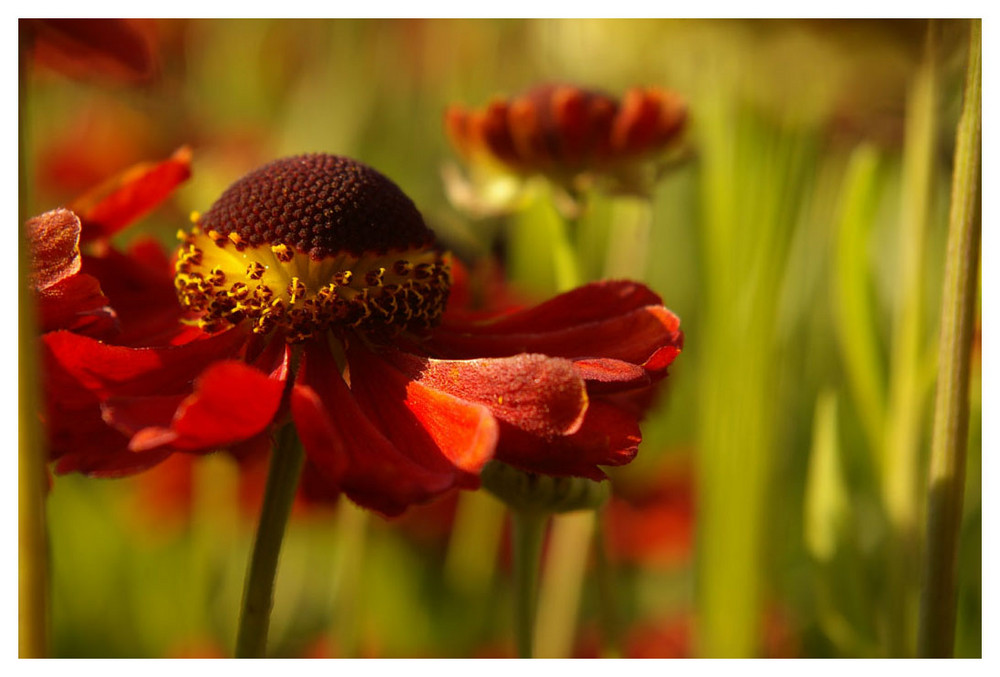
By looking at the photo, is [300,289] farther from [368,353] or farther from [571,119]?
[571,119]

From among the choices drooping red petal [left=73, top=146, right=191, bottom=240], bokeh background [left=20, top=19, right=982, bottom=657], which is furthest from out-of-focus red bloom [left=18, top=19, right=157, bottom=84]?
drooping red petal [left=73, top=146, right=191, bottom=240]

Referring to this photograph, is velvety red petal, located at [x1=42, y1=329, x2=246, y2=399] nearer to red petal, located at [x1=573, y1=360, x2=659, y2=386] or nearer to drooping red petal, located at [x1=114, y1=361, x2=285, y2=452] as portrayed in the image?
drooping red petal, located at [x1=114, y1=361, x2=285, y2=452]

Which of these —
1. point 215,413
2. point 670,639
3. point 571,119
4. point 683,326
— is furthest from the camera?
point 683,326

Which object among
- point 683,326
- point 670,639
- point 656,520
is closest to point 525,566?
point 670,639

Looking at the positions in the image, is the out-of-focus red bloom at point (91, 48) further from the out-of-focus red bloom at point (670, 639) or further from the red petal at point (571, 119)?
the out-of-focus red bloom at point (670, 639)

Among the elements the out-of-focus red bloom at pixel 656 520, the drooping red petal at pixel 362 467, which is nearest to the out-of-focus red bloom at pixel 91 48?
the drooping red petal at pixel 362 467

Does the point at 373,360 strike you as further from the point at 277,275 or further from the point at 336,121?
the point at 336,121
